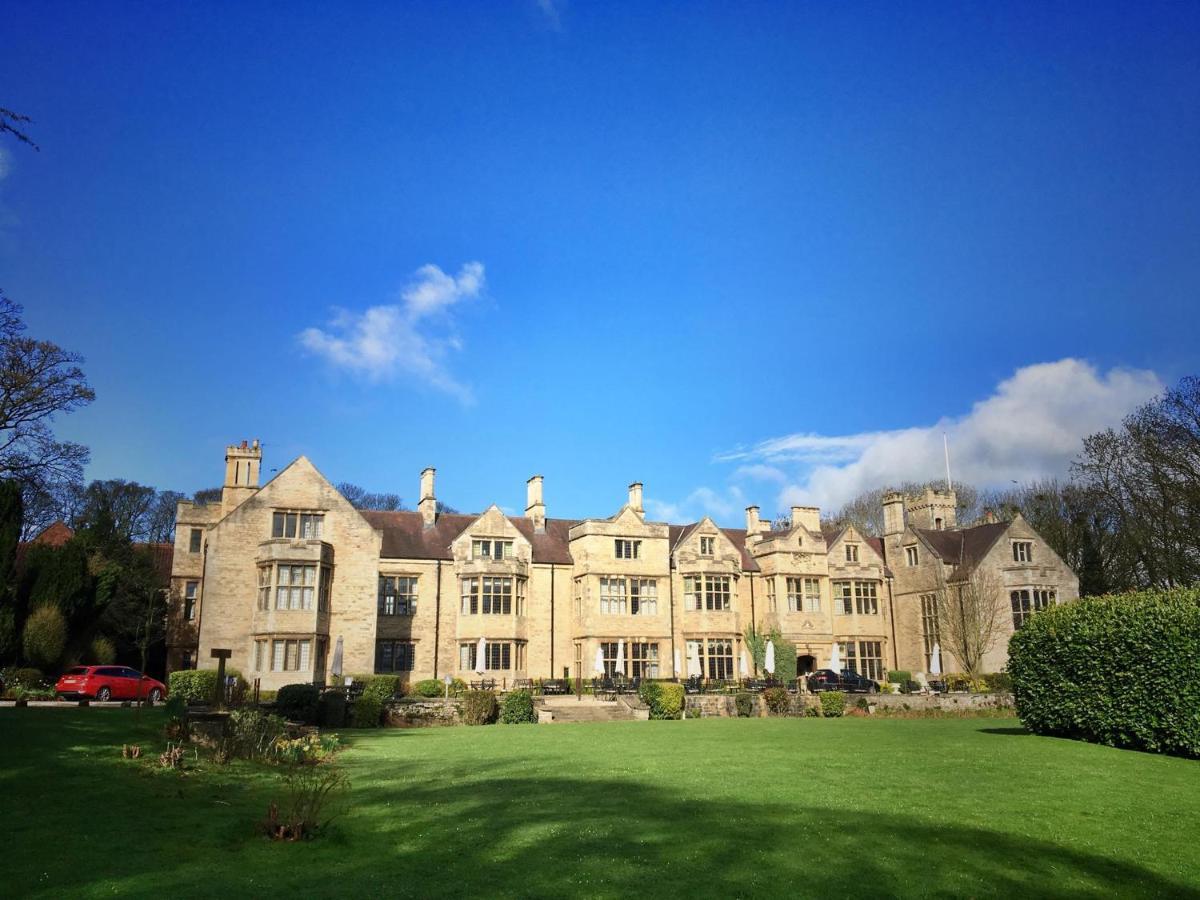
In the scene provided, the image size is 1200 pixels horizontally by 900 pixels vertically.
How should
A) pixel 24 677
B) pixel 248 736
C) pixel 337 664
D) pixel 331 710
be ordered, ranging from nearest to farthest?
pixel 248 736
pixel 331 710
pixel 24 677
pixel 337 664

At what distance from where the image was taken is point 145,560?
179 ft

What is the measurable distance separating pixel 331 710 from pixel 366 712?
1.22 metres

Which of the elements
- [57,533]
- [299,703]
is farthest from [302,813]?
[57,533]

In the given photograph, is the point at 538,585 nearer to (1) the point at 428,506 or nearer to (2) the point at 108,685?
(1) the point at 428,506

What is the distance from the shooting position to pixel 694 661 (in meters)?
46.8

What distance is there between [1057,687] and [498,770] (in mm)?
16719

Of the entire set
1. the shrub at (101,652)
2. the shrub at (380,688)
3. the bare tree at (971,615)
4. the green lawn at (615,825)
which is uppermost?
the bare tree at (971,615)

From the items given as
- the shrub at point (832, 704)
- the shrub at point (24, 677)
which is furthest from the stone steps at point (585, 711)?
the shrub at point (24, 677)

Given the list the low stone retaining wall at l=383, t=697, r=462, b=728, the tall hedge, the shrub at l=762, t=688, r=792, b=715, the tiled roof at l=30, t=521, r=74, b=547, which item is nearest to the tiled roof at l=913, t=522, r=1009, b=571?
the shrub at l=762, t=688, r=792, b=715

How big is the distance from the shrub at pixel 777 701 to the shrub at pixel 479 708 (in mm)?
12045

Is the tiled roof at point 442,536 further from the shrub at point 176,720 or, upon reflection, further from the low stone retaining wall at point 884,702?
the shrub at point 176,720

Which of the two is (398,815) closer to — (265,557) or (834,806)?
(834,806)

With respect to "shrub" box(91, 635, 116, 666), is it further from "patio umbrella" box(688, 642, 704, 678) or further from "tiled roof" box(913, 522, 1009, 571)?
"tiled roof" box(913, 522, 1009, 571)

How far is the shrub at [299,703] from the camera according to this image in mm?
29641
